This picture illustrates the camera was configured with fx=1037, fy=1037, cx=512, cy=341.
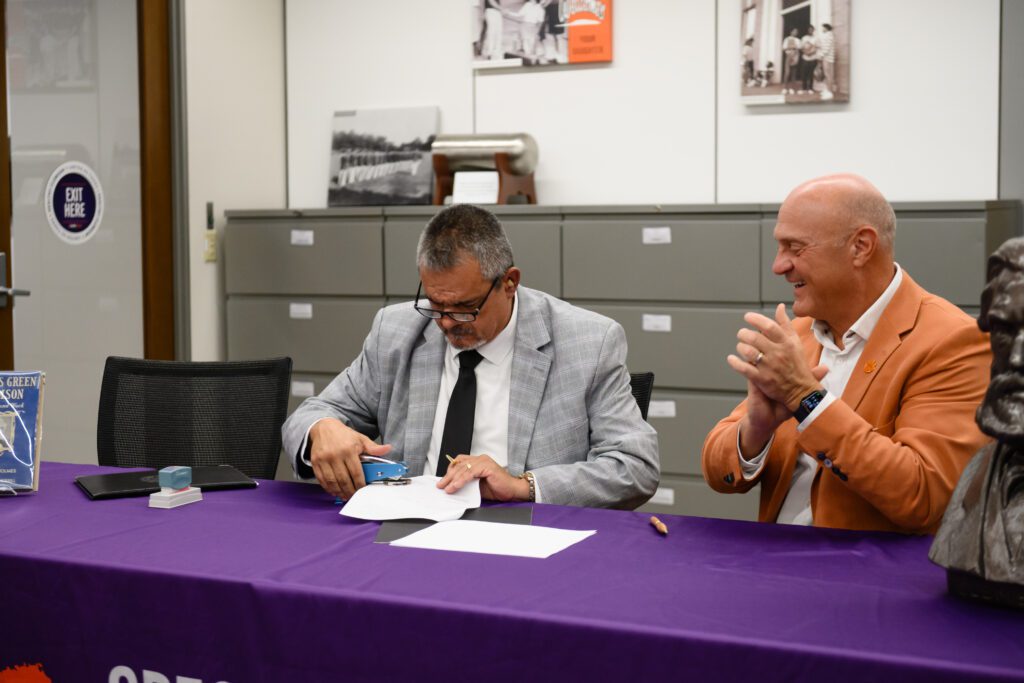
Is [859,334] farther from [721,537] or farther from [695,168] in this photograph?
[695,168]

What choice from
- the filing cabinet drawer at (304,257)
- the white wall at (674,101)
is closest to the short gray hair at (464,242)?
the filing cabinet drawer at (304,257)

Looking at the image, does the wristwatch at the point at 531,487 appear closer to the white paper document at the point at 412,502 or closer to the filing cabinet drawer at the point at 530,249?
the white paper document at the point at 412,502

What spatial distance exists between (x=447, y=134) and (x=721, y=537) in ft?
10.9

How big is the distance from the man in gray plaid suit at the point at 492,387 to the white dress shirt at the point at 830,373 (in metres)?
0.29

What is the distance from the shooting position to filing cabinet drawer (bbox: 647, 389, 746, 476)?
13.1ft

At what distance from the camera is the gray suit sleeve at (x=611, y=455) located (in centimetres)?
209

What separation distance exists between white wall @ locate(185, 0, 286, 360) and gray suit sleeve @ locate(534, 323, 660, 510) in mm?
2760

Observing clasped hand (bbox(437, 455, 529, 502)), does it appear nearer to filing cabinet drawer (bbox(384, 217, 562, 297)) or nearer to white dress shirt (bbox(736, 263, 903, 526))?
white dress shirt (bbox(736, 263, 903, 526))

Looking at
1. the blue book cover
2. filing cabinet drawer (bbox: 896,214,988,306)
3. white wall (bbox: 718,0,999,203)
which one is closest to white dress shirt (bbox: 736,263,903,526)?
the blue book cover

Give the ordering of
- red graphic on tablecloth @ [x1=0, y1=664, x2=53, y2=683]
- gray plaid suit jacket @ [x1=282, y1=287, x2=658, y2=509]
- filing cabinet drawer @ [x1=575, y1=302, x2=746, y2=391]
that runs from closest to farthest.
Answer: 1. red graphic on tablecloth @ [x1=0, y1=664, x2=53, y2=683]
2. gray plaid suit jacket @ [x1=282, y1=287, x2=658, y2=509]
3. filing cabinet drawer @ [x1=575, y1=302, x2=746, y2=391]

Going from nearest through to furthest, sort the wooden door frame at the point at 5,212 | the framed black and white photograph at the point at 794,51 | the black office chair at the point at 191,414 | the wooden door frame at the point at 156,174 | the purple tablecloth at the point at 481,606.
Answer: the purple tablecloth at the point at 481,606 → the black office chair at the point at 191,414 → the wooden door frame at the point at 5,212 → the framed black and white photograph at the point at 794,51 → the wooden door frame at the point at 156,174

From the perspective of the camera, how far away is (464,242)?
2234mm

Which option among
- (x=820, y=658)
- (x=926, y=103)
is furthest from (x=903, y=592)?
(x=926, y=103)

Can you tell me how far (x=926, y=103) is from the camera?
4.17 m
